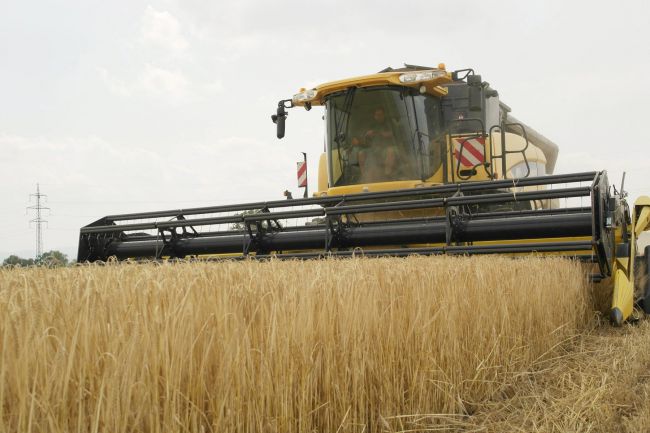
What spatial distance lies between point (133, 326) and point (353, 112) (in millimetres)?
6162

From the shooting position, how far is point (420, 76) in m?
7.05

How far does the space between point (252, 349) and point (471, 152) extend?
581 centimetres

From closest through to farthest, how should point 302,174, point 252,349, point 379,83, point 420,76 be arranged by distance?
point 252,349, point 420,76, point 379,83, point 302,174

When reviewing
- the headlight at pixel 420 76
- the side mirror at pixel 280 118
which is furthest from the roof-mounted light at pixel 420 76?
the side mirror at pixel 280 118

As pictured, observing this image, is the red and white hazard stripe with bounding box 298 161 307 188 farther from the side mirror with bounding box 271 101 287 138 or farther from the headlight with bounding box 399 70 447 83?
the headlight with bounding box 399 70 447 83

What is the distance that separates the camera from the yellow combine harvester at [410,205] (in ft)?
18.8

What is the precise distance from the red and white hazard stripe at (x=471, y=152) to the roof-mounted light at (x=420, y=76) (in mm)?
823

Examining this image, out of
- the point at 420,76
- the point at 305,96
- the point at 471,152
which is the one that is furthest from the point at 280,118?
the point at 471,152

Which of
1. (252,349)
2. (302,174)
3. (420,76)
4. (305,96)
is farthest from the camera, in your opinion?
(302,174)

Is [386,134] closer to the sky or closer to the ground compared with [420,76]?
closer to the ground

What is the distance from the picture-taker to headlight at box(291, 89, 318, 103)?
25.0 feet

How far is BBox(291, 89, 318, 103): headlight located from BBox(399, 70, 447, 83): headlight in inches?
45.3

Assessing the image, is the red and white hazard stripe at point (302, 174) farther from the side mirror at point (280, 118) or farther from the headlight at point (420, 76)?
the headlight at point (420, 76)

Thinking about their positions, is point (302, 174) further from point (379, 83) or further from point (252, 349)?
point (252, 349)
